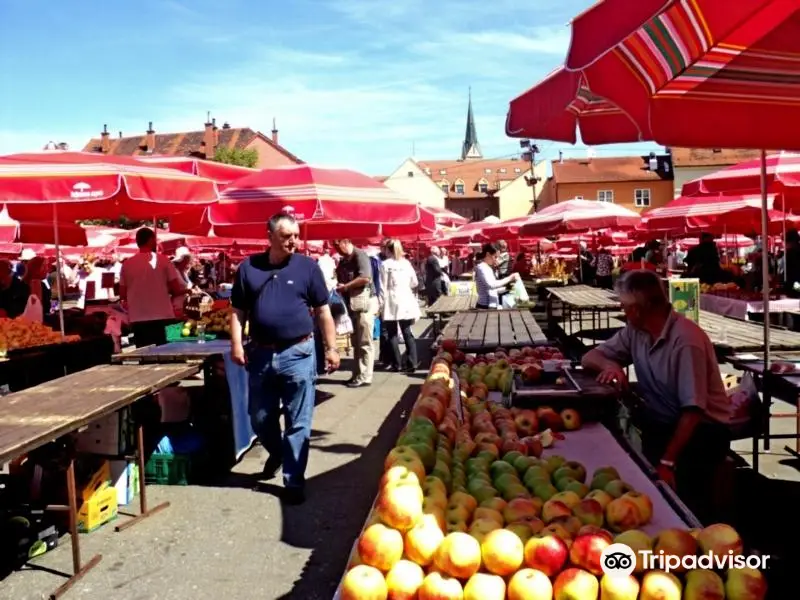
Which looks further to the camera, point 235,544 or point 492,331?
point 492,331

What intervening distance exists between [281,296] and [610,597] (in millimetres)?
3477

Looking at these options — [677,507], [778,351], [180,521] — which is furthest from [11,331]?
[778,351]

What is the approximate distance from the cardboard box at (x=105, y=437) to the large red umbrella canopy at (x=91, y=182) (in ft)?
6.33

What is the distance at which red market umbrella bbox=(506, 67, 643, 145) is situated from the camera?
12.3 ft

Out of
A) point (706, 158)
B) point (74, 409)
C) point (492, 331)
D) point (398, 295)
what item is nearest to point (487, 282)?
point (398, 295)

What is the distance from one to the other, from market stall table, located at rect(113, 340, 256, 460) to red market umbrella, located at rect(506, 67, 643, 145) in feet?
10.1

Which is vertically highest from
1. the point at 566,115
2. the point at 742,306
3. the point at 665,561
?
the point at 566,115

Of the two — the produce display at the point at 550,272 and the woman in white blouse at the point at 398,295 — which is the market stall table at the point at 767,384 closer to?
the woman in white blouse at the point at 398,295

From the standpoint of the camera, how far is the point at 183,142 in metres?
76.5

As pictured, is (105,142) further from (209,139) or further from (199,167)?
(199,167)

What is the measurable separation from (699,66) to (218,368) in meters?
4.54

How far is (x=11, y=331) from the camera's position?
6.89 meters

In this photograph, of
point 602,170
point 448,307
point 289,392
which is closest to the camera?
point 289,392

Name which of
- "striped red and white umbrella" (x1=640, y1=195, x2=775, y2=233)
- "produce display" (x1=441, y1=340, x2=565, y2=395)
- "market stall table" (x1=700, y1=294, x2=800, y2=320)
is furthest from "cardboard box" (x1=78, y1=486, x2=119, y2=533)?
"striped red and white umbrella" (x1=640, y1=195, x2=775, y2=233)
